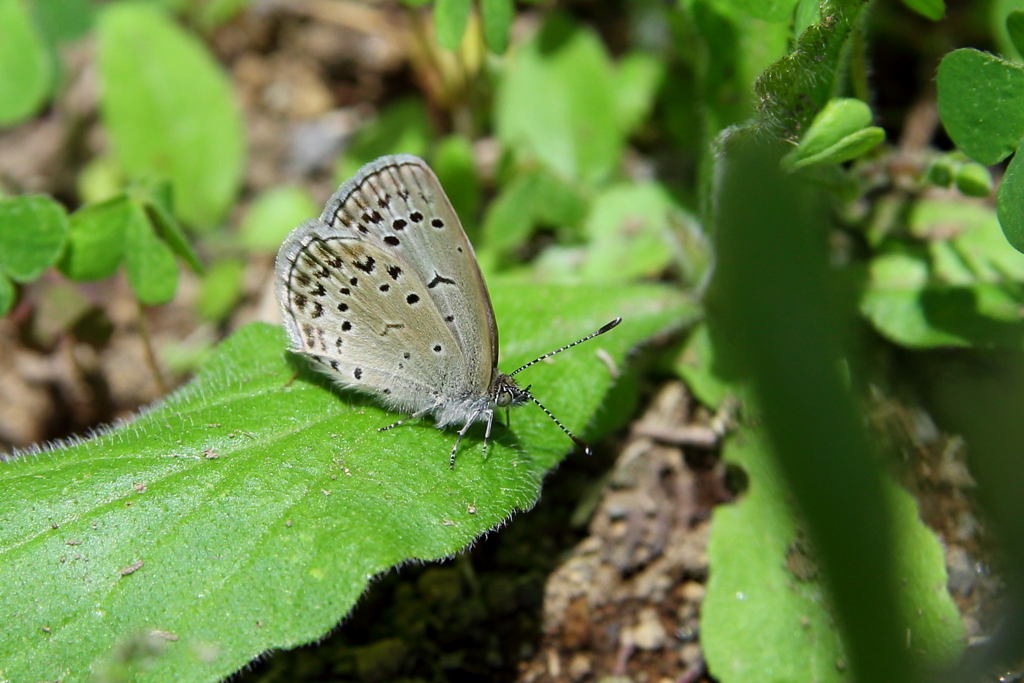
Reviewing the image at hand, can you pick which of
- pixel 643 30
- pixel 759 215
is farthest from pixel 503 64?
pixel 759 215

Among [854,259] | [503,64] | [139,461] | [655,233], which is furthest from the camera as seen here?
[503,64]

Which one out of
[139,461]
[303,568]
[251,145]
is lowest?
[303,568]

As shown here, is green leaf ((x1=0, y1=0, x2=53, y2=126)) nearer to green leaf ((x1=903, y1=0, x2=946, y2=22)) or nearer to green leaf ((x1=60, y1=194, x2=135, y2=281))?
green leaf ((x1=60, y1=194, x2=135, y2=281))

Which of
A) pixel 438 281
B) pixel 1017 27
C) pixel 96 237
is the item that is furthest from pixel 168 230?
pixel 1017 27

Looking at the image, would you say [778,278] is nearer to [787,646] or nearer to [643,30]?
[787,646]

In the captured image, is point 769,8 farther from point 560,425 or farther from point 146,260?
point 146,260

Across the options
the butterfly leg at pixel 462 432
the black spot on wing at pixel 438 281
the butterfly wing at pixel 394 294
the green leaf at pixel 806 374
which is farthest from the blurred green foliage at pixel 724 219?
the black spot on wing at pixel 438 281

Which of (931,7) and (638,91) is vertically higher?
(931,7)

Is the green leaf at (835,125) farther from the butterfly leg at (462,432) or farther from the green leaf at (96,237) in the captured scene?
the green leaf at (96,237)
